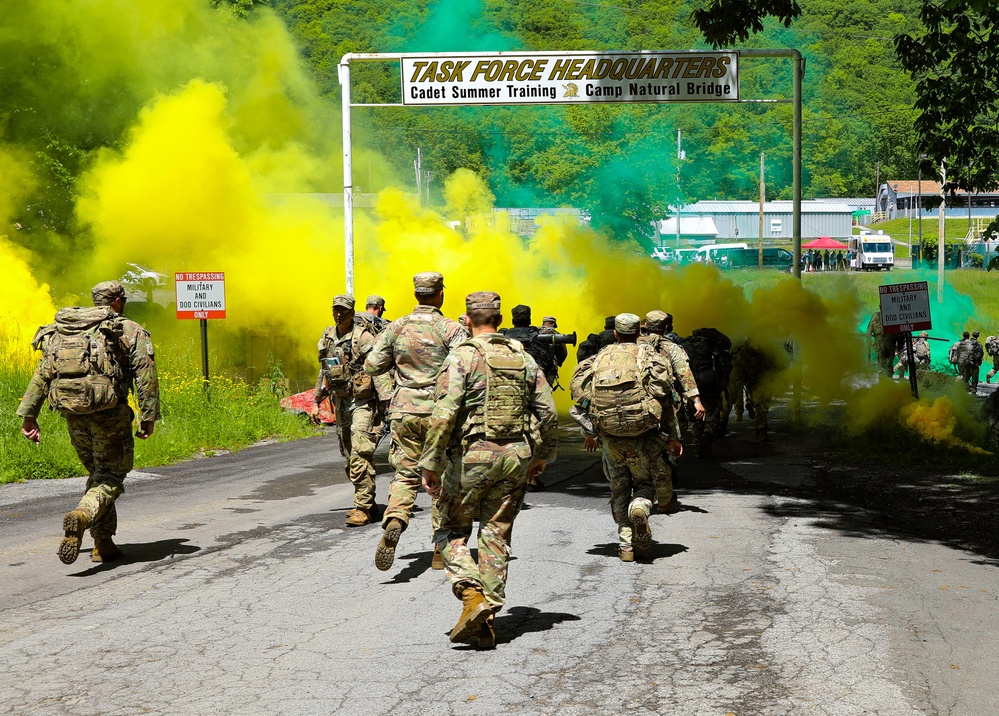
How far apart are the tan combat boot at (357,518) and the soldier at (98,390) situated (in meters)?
2.09

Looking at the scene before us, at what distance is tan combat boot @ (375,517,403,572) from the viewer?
7.00 metres

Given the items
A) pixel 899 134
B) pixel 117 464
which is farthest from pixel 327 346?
pixel 899 134

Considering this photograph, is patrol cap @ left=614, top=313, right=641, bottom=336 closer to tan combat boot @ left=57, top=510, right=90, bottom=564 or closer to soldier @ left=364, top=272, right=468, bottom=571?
soldier @ left=364, top=272, right=468, bottom=571

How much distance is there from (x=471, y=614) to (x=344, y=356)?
4382 millimetres

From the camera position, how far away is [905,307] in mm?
16031

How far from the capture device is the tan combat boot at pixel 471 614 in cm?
551

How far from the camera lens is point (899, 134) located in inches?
3883

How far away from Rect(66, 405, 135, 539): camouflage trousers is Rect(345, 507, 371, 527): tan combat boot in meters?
2.13

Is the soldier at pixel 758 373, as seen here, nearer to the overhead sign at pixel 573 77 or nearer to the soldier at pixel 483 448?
the overhead sign at pixel 573 77

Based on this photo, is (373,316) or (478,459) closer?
(478,459)

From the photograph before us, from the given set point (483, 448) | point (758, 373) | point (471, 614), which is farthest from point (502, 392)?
point (758, 373)

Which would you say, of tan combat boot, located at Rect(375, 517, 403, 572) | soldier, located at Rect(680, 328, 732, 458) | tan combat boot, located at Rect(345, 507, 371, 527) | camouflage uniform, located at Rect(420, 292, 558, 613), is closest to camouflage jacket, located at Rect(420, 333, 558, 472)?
camouflage uniform, located at Rect(420, 292, 558, 613)

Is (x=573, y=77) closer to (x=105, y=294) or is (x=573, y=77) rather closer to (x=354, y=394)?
(x=354, y=394)

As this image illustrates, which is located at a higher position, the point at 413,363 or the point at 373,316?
the point at 373,316
